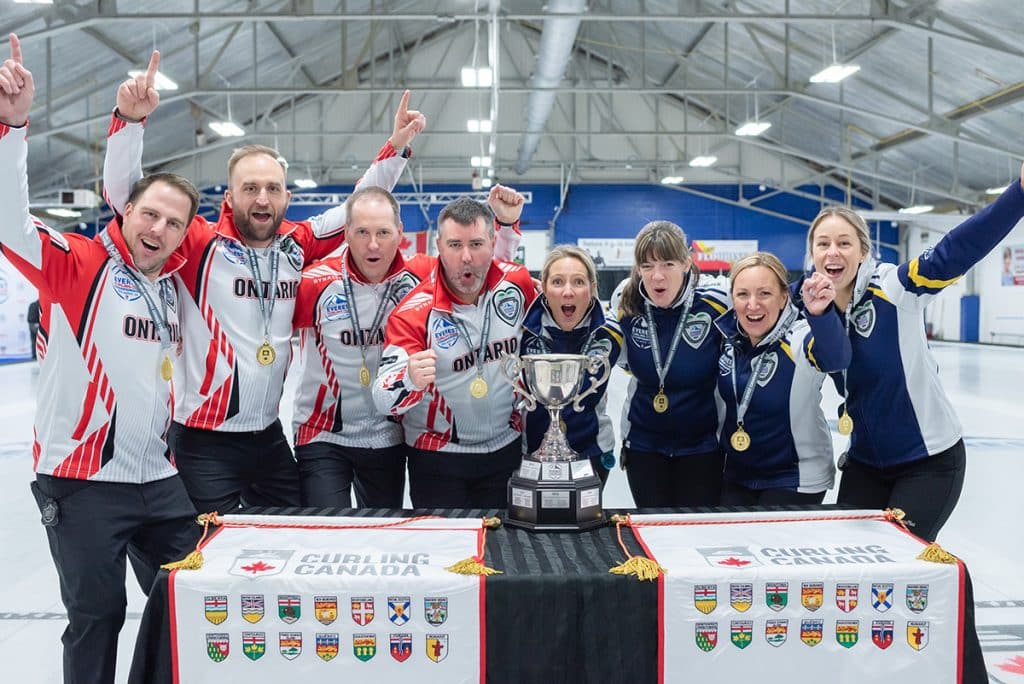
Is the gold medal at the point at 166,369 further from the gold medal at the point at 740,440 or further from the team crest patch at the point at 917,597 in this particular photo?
the team crest patch at the point at 917,597

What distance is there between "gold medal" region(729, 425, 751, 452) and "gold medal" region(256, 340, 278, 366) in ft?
4.95

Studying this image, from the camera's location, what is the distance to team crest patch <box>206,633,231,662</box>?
1.77 m

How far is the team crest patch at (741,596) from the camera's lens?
1814 mm

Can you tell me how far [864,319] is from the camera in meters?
2.46

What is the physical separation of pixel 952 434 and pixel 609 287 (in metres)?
17.2

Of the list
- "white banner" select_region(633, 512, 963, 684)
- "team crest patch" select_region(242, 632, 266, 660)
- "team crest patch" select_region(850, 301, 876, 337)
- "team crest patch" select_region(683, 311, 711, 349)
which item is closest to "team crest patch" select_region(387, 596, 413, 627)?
"team crest patch" select_region(242, 632, 266, 660)

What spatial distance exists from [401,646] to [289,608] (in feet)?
0.85

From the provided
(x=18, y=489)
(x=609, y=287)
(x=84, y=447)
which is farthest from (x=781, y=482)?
(x=609, y=287)

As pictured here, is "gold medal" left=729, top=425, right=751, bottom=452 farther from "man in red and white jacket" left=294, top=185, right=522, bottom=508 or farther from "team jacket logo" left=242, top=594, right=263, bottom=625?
"team jacket logo" left=242, top=594, right=263, bottom=625

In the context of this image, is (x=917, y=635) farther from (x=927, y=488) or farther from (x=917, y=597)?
(x=927, y=488)

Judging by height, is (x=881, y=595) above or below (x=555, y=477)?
below

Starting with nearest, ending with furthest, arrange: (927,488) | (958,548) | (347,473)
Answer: (927,488) → (347,473) → (958,548)

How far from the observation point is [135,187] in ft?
7.61

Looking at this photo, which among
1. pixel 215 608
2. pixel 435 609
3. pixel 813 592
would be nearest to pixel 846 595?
pixel 813 592
